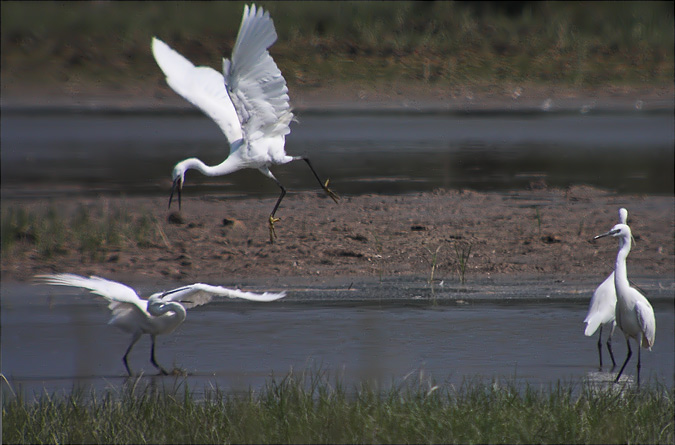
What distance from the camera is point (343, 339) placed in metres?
7.30

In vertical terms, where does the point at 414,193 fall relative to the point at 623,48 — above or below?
below

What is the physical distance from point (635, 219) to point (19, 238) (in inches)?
244

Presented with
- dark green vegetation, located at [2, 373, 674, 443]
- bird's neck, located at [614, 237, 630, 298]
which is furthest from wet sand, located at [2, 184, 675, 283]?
dark green vegetation, located at [2, 373, 674, 443]

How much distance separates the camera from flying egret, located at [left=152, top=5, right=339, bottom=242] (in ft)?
29.8

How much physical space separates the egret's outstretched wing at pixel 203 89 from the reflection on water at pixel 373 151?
3.30 m

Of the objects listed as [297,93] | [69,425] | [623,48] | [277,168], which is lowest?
[69,425]

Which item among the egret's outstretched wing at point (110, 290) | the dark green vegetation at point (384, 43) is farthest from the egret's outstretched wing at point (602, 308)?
the dark green vegetation at point (384, 43)

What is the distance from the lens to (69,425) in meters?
5.30

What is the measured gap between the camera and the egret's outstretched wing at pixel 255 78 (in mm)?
9062

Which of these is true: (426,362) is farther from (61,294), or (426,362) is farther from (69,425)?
(61,294)

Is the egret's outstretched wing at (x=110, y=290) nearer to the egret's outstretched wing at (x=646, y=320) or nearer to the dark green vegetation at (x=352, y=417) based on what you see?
the dark green vegetation at (x=352, y=417)

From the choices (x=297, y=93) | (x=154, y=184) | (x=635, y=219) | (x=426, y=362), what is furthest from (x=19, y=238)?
(x=297, y=93)

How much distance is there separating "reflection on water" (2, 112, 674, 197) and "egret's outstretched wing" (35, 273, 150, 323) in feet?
22.5

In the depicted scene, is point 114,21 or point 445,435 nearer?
point 445,435
